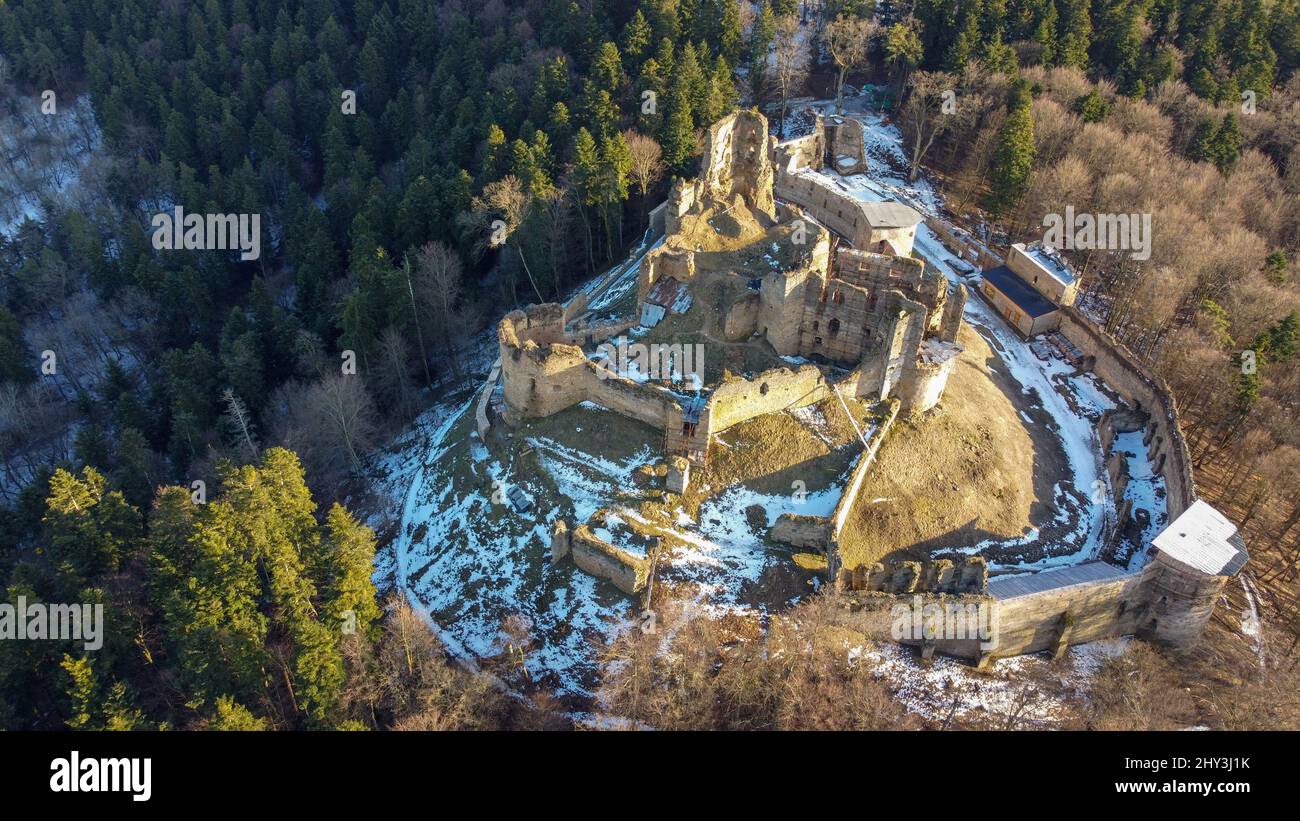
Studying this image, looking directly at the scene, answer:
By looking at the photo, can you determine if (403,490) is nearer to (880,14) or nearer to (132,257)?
(132,257)

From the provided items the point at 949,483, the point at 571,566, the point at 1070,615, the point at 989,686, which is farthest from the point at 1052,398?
the point at 571,566

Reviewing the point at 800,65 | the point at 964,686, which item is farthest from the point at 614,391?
the point at 800,65

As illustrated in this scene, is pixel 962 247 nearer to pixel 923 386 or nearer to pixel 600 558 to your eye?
pixel 923 386

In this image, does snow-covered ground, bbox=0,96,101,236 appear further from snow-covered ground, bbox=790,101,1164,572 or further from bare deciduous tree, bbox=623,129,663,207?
snow-covered ground, bbox=790,101,1164,572

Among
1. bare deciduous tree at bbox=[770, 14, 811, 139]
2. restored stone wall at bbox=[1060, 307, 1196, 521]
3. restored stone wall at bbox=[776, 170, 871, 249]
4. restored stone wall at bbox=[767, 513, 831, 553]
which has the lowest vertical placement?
restored stone wall at bbox=[767, 513, 831, 553]

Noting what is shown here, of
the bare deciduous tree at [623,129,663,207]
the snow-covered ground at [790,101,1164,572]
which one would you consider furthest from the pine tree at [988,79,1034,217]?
the bare deciduous tree at [623,129,663,207]

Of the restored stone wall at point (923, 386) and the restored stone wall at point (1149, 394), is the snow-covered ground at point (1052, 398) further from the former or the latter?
the restored stone wall at point (923, 386)

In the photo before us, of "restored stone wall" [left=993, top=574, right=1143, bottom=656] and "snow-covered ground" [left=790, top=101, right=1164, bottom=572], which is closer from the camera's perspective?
"restored stone wall" [left=993, top=574, right=1143, bottom=656]

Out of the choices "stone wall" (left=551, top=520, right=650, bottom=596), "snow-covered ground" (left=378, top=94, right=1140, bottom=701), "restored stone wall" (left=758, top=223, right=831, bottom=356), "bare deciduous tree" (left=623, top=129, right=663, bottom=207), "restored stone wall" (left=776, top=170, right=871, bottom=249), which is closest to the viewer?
"snow-covered ground" (left=378, top=94, right=1140, bottom=701)
